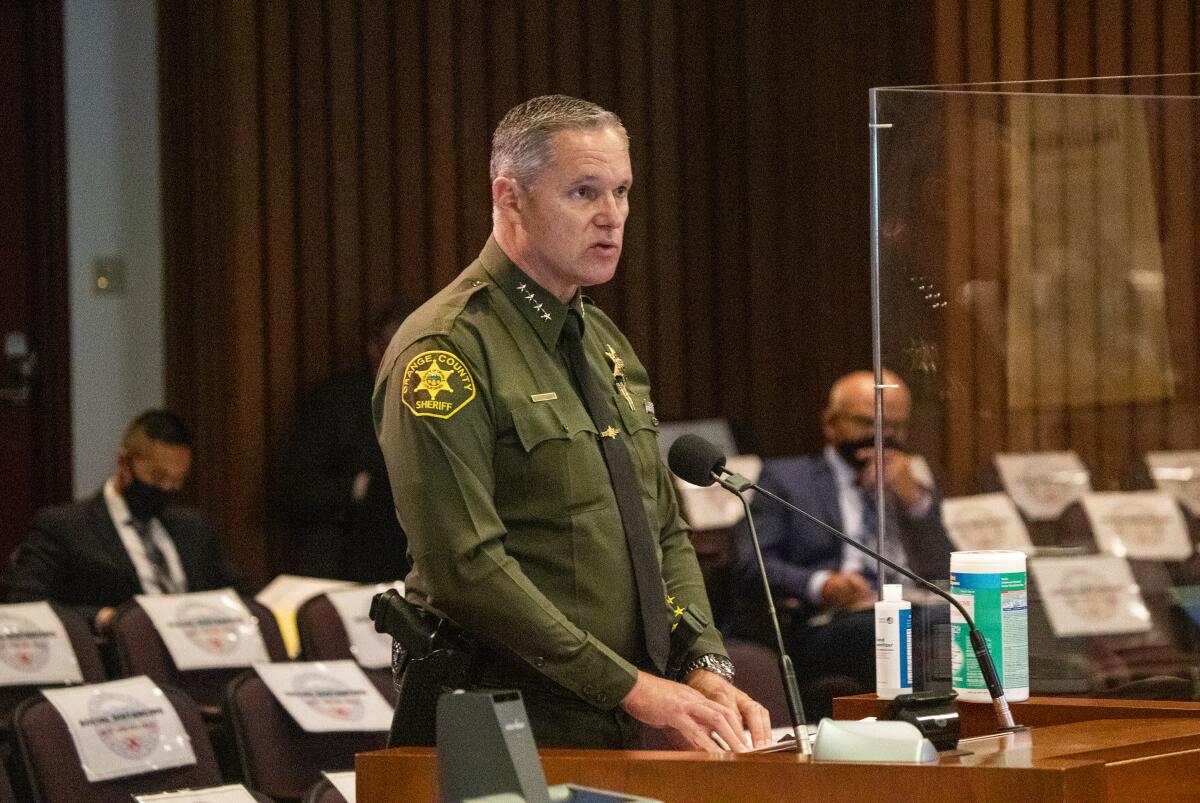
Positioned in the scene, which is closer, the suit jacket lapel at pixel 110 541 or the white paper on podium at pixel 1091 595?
the white paper on podium at pixel 1091 595

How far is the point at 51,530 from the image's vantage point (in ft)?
18.0

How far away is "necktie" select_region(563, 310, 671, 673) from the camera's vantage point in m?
2.40

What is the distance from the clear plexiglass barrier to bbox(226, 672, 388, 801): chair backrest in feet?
4.80

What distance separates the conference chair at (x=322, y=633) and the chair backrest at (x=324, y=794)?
1455 millimetres

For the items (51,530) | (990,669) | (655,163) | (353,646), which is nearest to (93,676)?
(353,646)

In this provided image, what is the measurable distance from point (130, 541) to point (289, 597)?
1.83 feet

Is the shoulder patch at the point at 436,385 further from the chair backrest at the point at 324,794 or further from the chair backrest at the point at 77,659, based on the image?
the chair backrest at the point at 77,659

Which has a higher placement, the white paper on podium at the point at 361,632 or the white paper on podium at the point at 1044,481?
the white paper on podium at the point at 1044,481

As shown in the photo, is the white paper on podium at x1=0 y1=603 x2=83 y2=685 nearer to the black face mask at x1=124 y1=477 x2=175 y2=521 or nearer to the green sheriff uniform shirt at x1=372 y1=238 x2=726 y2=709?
A: the black face mask at x1=124 y1=477 x2=175 y2=521

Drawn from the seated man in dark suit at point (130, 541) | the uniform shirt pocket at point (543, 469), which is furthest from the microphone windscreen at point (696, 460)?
the seated man in dark suit at point (130, 541)

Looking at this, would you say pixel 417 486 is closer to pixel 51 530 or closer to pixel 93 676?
pixel 93 676

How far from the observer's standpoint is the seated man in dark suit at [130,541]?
5488 mm

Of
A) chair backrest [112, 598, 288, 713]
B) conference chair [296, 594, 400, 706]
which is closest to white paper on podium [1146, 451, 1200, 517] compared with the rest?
conference chair [296, 594, 400, 706]

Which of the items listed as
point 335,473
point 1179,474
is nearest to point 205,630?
point 335,473
